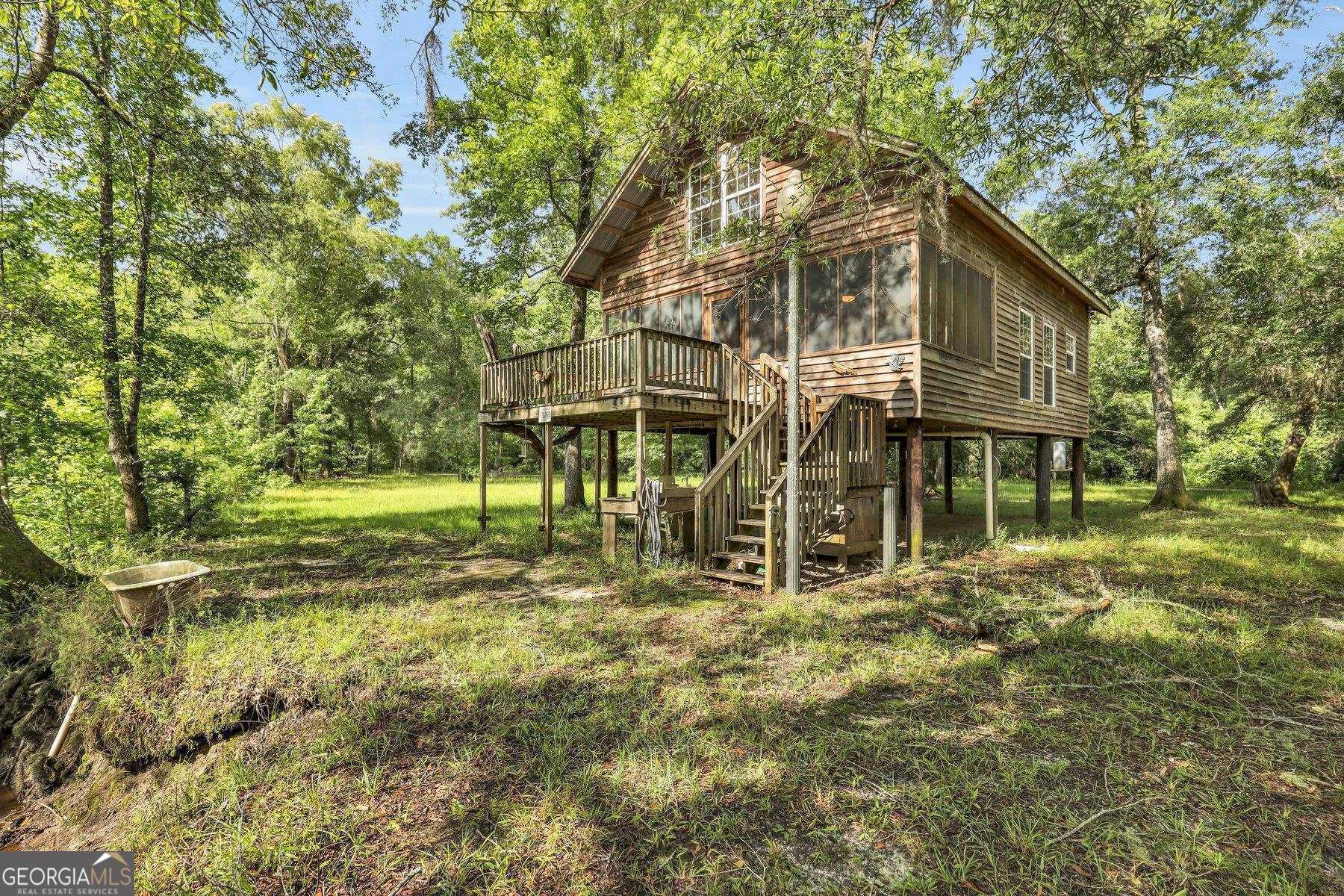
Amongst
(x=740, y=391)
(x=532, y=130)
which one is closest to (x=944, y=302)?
(x=740, y=391)

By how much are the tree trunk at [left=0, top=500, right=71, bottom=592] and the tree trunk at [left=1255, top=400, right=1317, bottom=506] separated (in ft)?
83.1

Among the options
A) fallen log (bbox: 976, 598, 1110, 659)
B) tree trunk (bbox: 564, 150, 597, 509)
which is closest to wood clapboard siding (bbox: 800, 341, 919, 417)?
fallen log (bbox: 976, 598, 1110, 659)

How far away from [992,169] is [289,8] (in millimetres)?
7654

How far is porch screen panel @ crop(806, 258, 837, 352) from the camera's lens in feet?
29.7

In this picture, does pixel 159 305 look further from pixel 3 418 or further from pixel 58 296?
pixel 3 418

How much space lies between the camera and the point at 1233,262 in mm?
13328

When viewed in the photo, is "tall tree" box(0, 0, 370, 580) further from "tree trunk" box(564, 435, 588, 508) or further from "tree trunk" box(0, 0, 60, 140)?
"tree trunk" box(564, 435, 588, 508)

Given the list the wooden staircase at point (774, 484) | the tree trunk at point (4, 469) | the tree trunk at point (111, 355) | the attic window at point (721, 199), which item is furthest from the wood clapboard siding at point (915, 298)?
the tree trunk at point (4, 469)

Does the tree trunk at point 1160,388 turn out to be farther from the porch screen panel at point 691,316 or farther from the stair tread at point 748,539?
the stair tread at point 748,539

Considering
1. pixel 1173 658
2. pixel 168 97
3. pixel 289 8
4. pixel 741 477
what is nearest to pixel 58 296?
pixel 168 97

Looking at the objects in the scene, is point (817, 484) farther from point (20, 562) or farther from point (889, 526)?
point (20, 562)

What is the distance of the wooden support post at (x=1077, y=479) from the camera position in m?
13.6

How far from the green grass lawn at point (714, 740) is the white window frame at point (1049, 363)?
5892 millimetres

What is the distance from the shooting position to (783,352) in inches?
377
